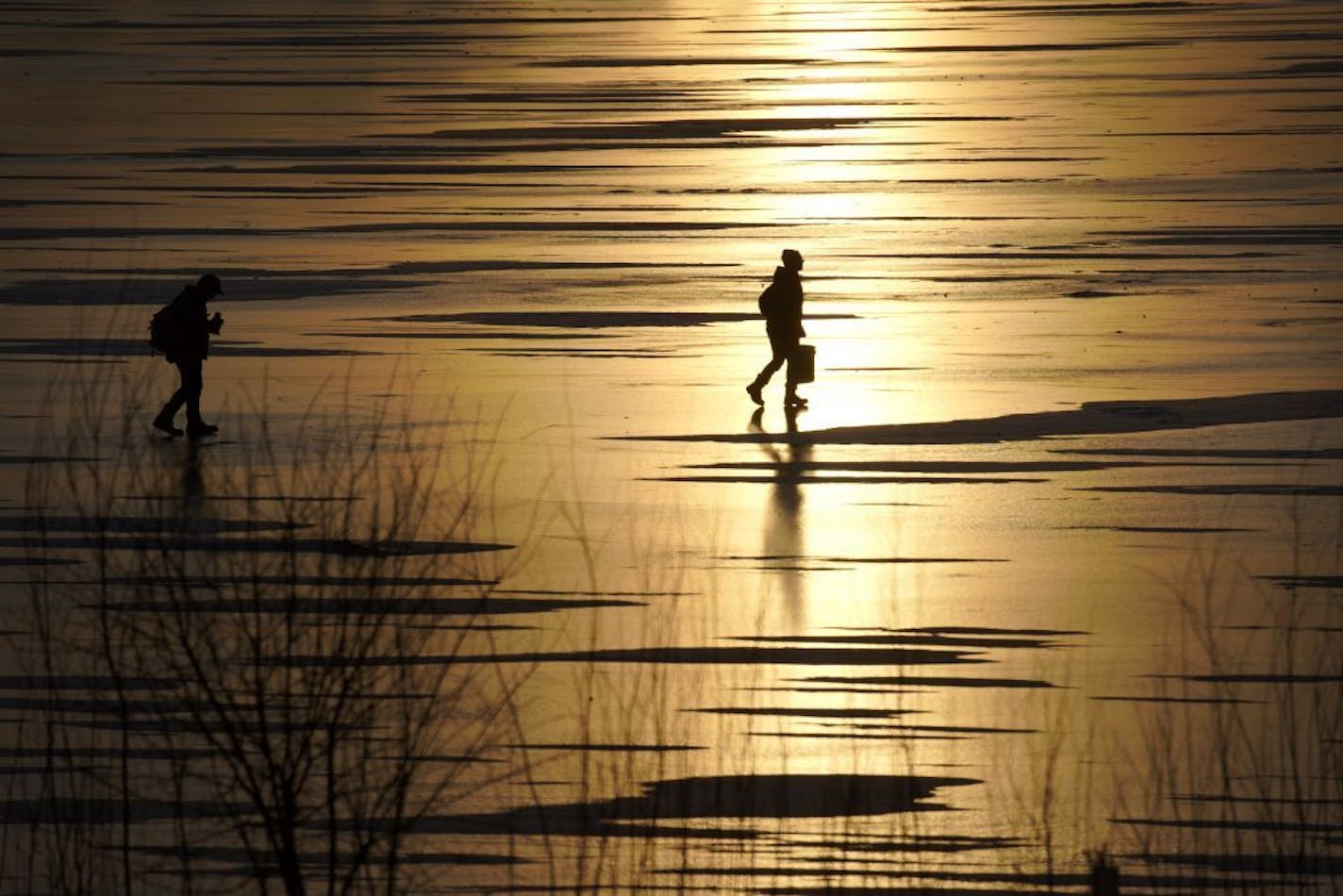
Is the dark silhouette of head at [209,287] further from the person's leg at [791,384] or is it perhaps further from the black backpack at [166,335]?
the person's leg at [791,384]

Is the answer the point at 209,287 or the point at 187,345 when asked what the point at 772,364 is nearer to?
the point at 209,287

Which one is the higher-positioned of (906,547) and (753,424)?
(753,424)

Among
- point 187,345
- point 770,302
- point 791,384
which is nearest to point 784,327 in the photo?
point 770,302

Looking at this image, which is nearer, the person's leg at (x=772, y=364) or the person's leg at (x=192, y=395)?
the person's leg at (x=192, y=395)

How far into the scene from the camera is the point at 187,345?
1842cm

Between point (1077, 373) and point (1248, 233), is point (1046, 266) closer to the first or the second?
point (1248, 233)

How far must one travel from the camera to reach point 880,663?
1294 centimetres

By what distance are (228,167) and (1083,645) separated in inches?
944

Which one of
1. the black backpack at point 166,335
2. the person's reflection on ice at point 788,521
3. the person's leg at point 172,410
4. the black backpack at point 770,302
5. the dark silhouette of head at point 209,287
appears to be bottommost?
the person's reflection on ice at point 788,521

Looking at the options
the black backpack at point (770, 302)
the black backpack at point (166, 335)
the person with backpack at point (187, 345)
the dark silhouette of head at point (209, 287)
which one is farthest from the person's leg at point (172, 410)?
the black backpack at point (770, 302)

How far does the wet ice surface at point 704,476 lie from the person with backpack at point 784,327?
34 centimetres

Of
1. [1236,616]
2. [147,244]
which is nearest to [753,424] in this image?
[1236,616]

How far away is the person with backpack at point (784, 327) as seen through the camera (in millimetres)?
20234

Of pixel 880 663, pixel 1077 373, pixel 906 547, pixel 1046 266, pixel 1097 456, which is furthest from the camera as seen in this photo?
pixel 1046 266
